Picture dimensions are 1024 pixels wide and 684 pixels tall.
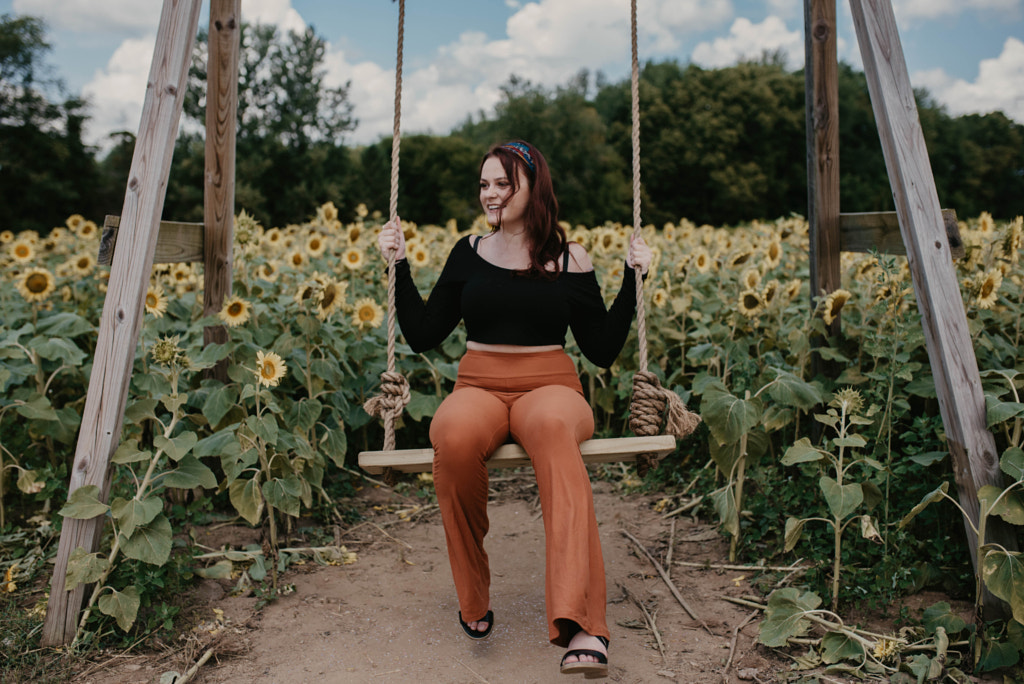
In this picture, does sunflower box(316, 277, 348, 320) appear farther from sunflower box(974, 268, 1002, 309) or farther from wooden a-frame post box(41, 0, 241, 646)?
sunflower box(974, 268, 1002, 309)

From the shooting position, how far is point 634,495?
468 centimetres

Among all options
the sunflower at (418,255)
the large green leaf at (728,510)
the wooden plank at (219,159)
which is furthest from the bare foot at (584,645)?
the sunflower at (418,255)

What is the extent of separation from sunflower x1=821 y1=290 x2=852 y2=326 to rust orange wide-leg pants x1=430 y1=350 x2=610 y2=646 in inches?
52.8

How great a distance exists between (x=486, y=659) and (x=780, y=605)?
3.75 ft

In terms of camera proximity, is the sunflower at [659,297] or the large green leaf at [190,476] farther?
the sunflower at [659,297]

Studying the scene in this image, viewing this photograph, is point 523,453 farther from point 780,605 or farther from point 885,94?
point 885,94

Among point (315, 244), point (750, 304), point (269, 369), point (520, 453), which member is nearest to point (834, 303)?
point (750, 304)

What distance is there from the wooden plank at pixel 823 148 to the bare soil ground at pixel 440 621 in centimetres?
135

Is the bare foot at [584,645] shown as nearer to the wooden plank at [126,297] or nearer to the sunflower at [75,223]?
the wooden plank at [126,297]

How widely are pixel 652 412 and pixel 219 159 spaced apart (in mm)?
2627

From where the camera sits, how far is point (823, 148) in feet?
13.1

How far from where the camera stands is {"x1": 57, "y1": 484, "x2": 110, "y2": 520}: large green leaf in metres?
2.93

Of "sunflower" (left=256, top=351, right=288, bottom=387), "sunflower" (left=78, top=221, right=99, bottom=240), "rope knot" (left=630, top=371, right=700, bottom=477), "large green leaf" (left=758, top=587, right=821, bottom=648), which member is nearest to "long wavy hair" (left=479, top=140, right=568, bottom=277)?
"rope knot" (left=630, top=371, right=700, bottom=477)

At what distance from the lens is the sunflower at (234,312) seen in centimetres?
378
